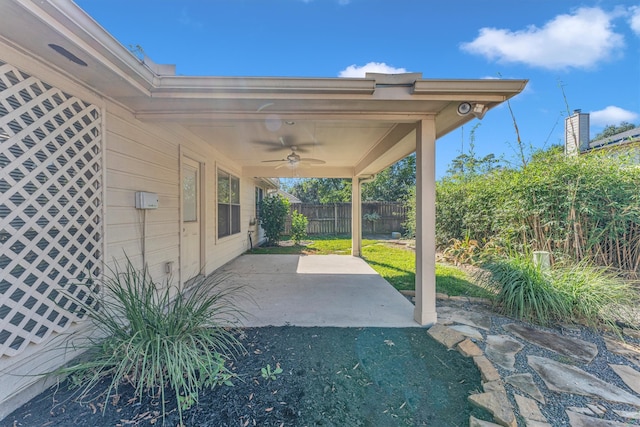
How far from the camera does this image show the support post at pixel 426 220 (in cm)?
311

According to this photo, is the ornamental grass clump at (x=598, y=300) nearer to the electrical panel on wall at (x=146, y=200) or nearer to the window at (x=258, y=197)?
the electrical panel on wall at (x=146, y=200)

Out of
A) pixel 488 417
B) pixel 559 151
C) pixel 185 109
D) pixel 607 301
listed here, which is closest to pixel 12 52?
pixel 185 109

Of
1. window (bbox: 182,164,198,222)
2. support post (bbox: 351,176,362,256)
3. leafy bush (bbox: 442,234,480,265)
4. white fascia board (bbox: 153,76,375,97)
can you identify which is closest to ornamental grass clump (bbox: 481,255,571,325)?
leafy bush (bbox: 442,234,480,265)

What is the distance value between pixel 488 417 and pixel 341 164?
19.8ft

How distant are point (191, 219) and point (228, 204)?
1994 mm

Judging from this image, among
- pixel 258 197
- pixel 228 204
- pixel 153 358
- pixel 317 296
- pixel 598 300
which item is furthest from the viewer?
pixel 258 197

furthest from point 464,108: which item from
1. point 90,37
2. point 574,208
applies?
point 90,37

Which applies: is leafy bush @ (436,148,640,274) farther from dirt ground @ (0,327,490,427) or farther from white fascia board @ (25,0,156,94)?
white fascia board @ (25,0,156,94)

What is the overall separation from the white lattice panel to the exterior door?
1906mm

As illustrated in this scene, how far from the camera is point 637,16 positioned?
17.0ft

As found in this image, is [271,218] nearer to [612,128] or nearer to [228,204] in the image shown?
[228,204]

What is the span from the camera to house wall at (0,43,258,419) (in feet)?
6.05

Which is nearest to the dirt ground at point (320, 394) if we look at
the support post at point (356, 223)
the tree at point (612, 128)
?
the support post at point (356, 223)

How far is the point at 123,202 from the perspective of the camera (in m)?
2.89
